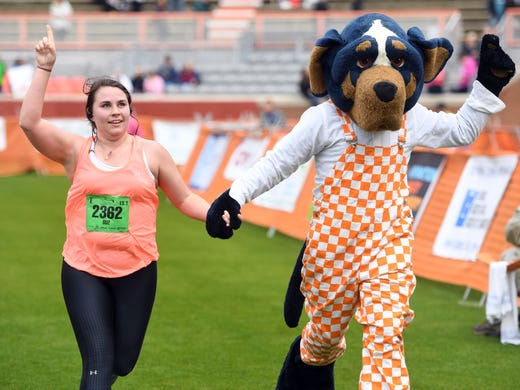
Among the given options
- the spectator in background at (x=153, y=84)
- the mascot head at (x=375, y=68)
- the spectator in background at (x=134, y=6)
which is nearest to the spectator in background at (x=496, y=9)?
the spectator in background at (x=153, y=84)

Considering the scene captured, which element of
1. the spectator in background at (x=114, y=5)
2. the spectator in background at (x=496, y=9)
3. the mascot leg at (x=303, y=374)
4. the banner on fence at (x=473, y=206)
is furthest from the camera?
the spectator in background at (x=114, y=5)

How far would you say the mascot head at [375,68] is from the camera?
18.2ft

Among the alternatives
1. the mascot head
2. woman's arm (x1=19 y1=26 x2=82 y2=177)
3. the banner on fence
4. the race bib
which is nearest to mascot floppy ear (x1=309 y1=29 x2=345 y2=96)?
the mascot head

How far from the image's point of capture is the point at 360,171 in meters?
5.66

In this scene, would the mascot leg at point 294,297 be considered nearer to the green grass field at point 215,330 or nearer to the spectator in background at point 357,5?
the green grass field at point 215,330

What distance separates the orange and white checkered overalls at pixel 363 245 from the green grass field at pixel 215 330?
1821mm

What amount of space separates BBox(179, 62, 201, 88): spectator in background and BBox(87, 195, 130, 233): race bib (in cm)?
2327

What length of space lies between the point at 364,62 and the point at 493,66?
2.37ft

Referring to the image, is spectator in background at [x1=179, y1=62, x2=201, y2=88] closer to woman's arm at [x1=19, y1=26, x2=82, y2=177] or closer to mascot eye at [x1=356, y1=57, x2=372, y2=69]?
woman's arm at [x1=19, y1=26, x2=82, y2=177]

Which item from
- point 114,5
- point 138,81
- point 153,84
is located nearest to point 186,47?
point 153,84

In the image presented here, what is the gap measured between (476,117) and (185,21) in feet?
80.0

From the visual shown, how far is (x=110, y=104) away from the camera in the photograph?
589cm

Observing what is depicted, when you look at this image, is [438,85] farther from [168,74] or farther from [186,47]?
[186,47]

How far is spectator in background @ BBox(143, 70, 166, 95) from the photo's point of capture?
92.9ft
